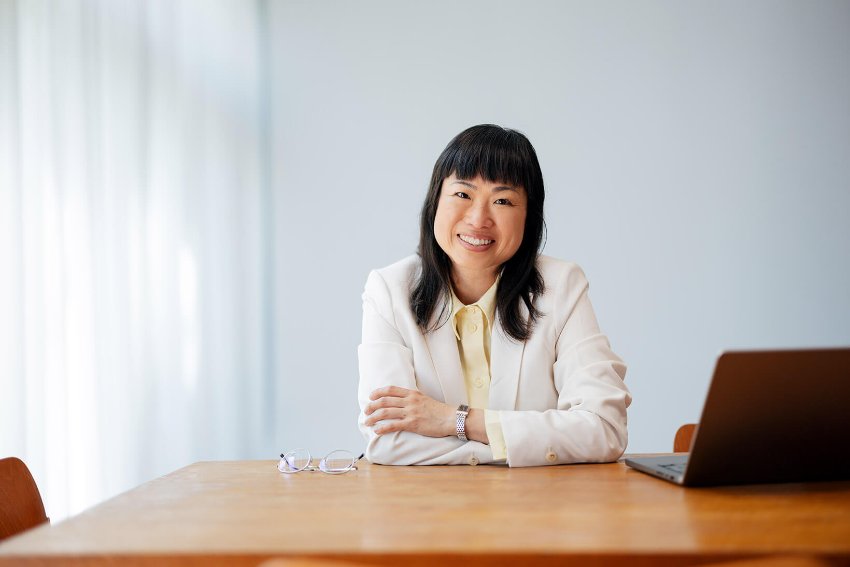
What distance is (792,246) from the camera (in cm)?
396

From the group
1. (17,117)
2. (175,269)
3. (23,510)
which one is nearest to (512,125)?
(175,269)

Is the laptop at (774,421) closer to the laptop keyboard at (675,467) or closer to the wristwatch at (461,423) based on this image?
the laptop keyboard at (675,467)

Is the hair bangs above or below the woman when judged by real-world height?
above

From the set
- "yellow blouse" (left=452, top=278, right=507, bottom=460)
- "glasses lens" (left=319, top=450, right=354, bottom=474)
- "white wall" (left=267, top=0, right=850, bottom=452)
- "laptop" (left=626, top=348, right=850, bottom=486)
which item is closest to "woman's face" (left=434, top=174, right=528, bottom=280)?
"yellow blouse" (left=452, top=278, right=507, bottom=460)

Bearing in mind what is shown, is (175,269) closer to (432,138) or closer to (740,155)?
(432,138)

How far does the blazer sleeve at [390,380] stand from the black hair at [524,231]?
0.25ft

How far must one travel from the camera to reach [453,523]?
1.06m

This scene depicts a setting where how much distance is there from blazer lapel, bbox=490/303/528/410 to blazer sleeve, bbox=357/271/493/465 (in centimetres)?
20

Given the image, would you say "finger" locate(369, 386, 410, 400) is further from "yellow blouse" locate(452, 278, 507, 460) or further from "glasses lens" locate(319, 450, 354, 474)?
"yellow blouse" locate(452, 278, 507, 460)

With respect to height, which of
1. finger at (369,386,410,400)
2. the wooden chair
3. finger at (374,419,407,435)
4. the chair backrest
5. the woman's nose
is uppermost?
the woman's nose

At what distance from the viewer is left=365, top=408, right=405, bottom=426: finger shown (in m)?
1.75

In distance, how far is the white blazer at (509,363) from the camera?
1.72 metres

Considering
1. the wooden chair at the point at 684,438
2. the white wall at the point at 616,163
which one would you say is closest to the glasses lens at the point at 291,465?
the wooden chair at the point at 684,438

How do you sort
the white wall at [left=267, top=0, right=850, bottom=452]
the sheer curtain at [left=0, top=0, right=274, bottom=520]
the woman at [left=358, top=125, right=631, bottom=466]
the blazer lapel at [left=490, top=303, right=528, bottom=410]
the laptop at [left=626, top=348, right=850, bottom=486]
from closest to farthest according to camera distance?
the laptop at [left=626, top=348, right=850, bottom=486] < the woman at [left=358, top=125, right=631, bottom=466] < the blazer lapel at [left=490, top=303, right=528, bottom=410] < the sheer curtain at [left=0, top=0, right=274, bottom=520] < the white wall at [left=267, top=0, right=850, bottom=452]
